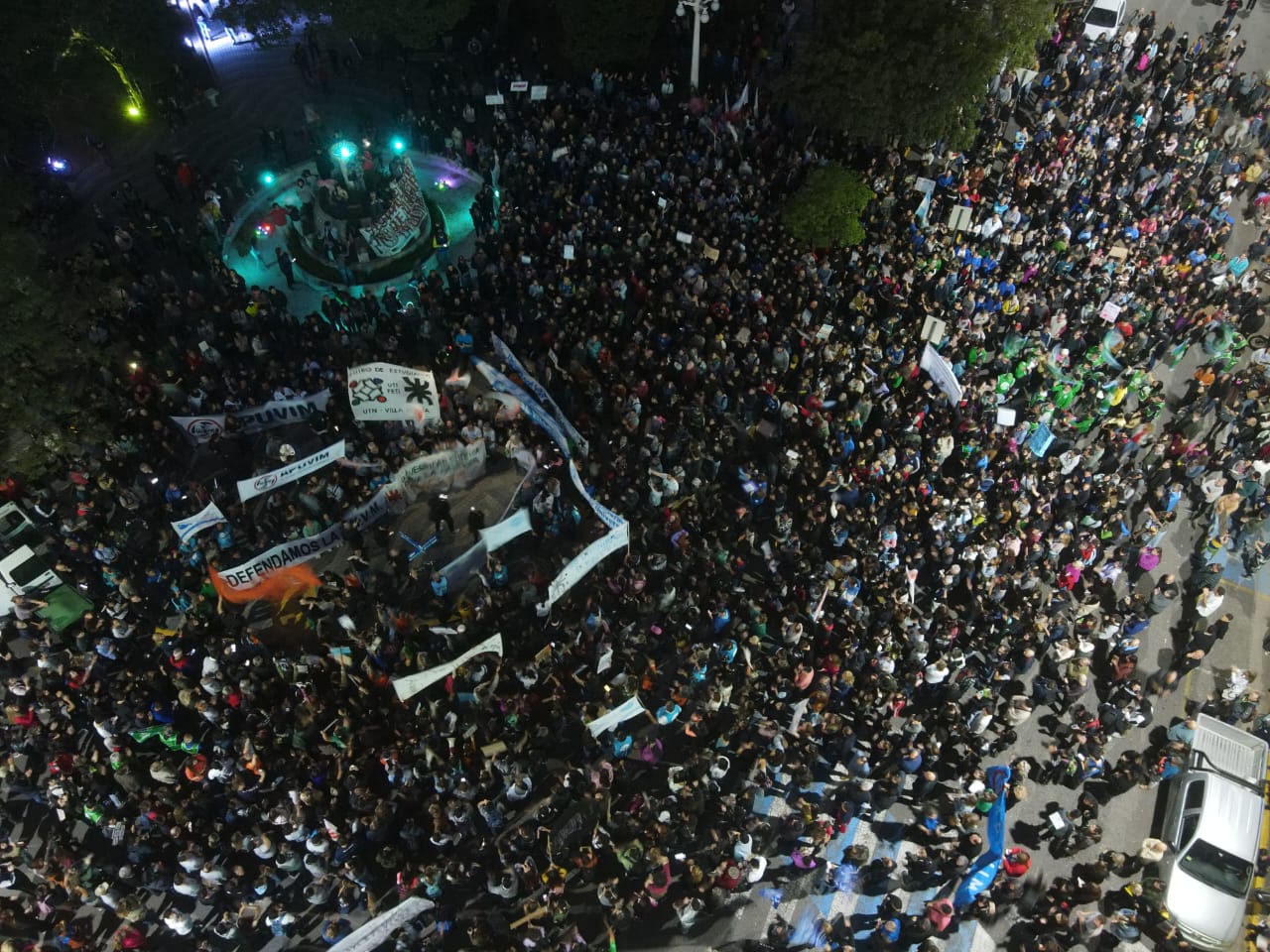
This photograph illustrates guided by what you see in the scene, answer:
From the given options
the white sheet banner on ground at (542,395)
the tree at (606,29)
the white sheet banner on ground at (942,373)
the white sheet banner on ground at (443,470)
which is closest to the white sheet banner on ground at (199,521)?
the white sheet banner on ground at (443,470)

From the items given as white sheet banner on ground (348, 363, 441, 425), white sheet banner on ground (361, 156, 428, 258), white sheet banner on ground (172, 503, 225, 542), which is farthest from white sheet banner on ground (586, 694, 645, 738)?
white sheet banner on ground (361, 156, 428, 258)

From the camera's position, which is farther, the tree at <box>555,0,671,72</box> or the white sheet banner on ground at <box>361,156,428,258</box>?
the tree at <box>555,0,671,72</box>

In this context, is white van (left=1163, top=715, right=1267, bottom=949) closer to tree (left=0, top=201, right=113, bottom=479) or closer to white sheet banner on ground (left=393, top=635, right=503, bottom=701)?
white sheet banner on ground (left=393, top=635, right=503, bottom=701)

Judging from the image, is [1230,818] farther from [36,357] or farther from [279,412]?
[36,357]

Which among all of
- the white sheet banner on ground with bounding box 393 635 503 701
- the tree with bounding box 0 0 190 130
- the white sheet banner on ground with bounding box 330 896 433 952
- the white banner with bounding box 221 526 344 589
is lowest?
the white sheet banner on ground with bounding box 330 896 433 952

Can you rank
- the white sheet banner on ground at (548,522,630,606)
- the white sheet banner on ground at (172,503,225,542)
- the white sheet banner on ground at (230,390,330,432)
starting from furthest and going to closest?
1. the white sheet banner on ground at (230,390,330,432)
2. the white sheet banner on ground at (172,503,225,542)
3. the white sheet banner on ground at (548,522,630,606)

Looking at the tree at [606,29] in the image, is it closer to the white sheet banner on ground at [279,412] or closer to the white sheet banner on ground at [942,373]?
the white sheet banner on ground at [942,373]

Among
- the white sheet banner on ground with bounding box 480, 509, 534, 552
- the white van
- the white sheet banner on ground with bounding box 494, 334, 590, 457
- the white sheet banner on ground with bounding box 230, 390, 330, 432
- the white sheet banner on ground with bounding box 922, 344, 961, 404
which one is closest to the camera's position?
the white van

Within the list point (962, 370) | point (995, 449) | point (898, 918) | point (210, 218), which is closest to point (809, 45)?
point (962, 370)
